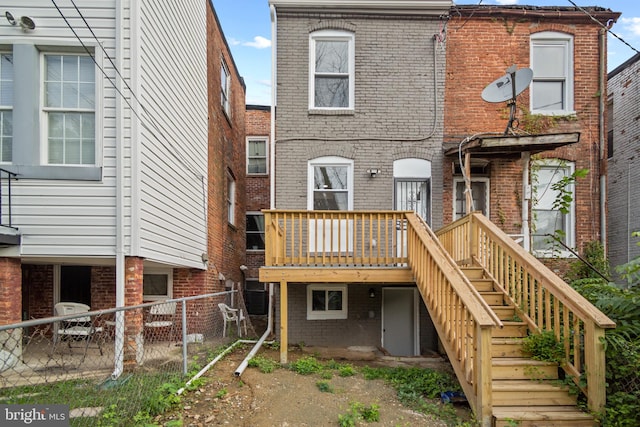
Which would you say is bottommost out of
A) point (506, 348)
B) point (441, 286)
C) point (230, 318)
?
point (230, 318)

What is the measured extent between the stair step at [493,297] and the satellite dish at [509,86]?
384 centimetres

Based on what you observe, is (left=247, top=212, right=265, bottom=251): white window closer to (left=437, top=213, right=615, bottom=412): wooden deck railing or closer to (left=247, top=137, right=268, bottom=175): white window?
(left=247, top=137, right=268, bottom=175): white window

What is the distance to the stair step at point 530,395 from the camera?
4309mm

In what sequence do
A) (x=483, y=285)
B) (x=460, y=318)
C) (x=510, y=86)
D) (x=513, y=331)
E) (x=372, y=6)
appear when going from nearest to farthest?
(x=460, y=318) → (x=513, y=331) → (x=483, y=285) → (x=510, y=86) → (x=372, y=6)

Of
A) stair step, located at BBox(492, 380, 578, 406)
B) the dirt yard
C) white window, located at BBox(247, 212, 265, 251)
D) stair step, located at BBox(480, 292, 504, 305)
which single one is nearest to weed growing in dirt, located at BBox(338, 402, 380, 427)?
the dirt yard

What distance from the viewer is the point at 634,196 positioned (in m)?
10.4

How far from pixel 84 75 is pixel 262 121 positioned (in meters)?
10.9

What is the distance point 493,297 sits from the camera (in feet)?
19.4

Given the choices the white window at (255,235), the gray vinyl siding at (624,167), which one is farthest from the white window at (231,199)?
the gray vinyl siding at (624,167)

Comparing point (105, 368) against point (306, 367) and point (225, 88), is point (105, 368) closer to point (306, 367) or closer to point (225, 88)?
point (306, 367)

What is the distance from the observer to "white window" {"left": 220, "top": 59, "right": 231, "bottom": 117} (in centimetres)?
1110

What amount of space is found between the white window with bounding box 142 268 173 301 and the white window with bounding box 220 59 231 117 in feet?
16.9

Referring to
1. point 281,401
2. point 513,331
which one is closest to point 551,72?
point 513,331

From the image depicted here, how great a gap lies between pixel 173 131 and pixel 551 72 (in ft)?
27.7
